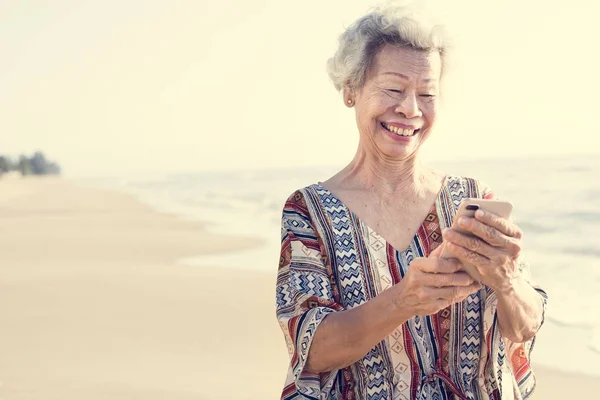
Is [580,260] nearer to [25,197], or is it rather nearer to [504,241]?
[504,241]

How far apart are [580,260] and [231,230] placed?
6875mm

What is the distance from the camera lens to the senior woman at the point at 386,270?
7.69 feet

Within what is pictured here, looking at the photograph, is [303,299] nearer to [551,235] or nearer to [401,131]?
[401,131]

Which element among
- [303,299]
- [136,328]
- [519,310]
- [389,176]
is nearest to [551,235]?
[136,328]

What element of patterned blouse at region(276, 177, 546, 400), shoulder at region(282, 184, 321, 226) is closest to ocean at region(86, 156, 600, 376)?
patterned blouse at region(276, 177, 546, 400)

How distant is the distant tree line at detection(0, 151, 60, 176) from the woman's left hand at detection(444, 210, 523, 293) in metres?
49.7

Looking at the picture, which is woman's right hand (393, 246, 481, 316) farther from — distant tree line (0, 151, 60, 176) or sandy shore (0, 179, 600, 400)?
distant tree line (0, 151, 60, 176)

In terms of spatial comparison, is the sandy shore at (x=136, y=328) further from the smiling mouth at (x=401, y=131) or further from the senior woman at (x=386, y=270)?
the smiling mouth at (x=401, y=131)

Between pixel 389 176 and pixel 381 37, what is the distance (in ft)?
1.46

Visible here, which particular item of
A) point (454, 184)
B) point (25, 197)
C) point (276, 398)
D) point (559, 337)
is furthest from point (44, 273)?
point (25, 197)

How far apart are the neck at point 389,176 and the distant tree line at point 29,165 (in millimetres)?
49089

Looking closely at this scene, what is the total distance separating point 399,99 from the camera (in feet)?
8.21

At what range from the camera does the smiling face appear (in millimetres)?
2492

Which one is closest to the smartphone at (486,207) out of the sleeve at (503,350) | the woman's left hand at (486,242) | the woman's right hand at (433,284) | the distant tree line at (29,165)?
the woman's left hand at (486,242)
